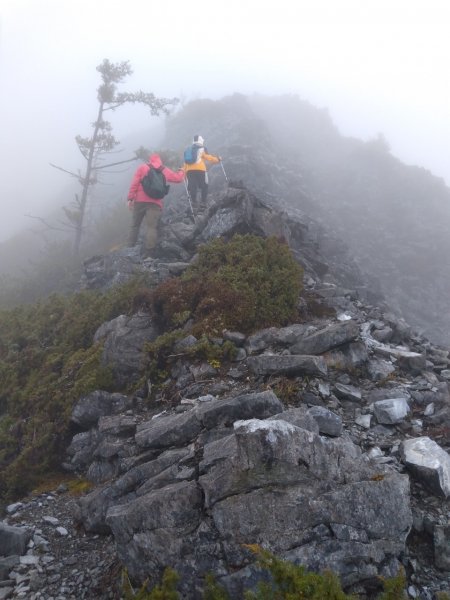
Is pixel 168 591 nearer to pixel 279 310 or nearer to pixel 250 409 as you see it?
pixel 250 409

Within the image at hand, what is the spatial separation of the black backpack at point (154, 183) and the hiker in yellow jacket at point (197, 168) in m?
3.31

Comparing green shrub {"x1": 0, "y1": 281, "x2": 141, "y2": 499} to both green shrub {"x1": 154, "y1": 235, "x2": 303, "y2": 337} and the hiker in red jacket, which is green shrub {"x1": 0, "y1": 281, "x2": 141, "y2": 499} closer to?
green shrub {"x1": 154, "y1": 235, "x2": 303, "y2": 337}

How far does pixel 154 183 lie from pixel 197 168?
3.98 meters

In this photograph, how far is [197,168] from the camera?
1878cm

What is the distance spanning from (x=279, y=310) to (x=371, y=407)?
3.02m

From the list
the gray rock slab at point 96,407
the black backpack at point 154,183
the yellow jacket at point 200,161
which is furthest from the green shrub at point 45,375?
the yellow jacket at point 200,161

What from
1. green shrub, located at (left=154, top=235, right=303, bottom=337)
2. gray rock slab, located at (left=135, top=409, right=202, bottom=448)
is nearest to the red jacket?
green shrub, located at (left=154, top=235, right=303, bottom=337)

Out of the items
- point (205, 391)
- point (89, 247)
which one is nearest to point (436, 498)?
point (205, 391)

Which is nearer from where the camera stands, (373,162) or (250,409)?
(250,409)

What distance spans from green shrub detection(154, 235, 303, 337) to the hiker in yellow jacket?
818cm

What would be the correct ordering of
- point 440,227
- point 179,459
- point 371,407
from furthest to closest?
point 440,227, point 371,407, point 179,459

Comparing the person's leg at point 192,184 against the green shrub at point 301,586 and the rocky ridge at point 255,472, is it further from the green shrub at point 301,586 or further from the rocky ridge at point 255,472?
the green shrub at point 301,586

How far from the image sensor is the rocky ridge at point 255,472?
4.74 meters

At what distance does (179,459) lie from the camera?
6035mm
